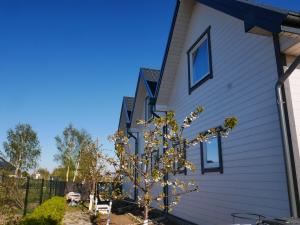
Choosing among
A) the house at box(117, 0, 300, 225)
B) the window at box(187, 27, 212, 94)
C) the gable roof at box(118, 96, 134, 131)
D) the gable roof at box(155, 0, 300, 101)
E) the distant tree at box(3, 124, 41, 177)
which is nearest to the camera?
the gable roof at box(155, 0, 300, 101)

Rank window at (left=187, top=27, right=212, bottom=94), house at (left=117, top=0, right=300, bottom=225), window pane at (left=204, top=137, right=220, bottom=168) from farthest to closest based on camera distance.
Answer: window at (left=187, top=27, right=212, bottom=94) → window pane at (left=204, top=137, right=220, bottom=168) → house at (left=117, top=0, right=300, bottom=225)

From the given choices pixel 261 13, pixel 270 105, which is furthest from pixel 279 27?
pixel 270 105

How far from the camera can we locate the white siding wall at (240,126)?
612 centimetres

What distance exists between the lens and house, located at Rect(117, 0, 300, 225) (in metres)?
5.59

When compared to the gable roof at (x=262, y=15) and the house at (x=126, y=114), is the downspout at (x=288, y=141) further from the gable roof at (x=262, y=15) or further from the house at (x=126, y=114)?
the house at (x=126, y=114)

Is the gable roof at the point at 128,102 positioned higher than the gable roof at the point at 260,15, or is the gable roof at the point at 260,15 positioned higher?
the gable roof at the point at 128,102

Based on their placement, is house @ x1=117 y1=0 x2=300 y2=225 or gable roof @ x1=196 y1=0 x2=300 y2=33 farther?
house @ x1=117 y1=0 x2=300 y2=225

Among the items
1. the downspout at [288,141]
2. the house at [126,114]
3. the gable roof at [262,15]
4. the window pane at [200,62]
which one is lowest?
the downspout at [288,141]

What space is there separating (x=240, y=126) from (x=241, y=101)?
640mm

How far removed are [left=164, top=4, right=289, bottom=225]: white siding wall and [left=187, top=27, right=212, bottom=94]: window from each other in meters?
0.26

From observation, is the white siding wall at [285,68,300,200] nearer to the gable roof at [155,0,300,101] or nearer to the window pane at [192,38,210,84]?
the gable roof at [155,0,300,101]

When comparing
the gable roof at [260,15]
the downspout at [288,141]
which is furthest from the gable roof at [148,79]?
the downspout at [288,141]

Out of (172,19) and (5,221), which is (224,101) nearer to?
(172,19)

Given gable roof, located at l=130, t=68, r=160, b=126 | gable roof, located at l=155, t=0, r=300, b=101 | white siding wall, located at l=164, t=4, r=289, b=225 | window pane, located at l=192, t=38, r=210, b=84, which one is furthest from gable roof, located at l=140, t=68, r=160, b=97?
gable roof, located at l=155, t=0, r=300, b=101
